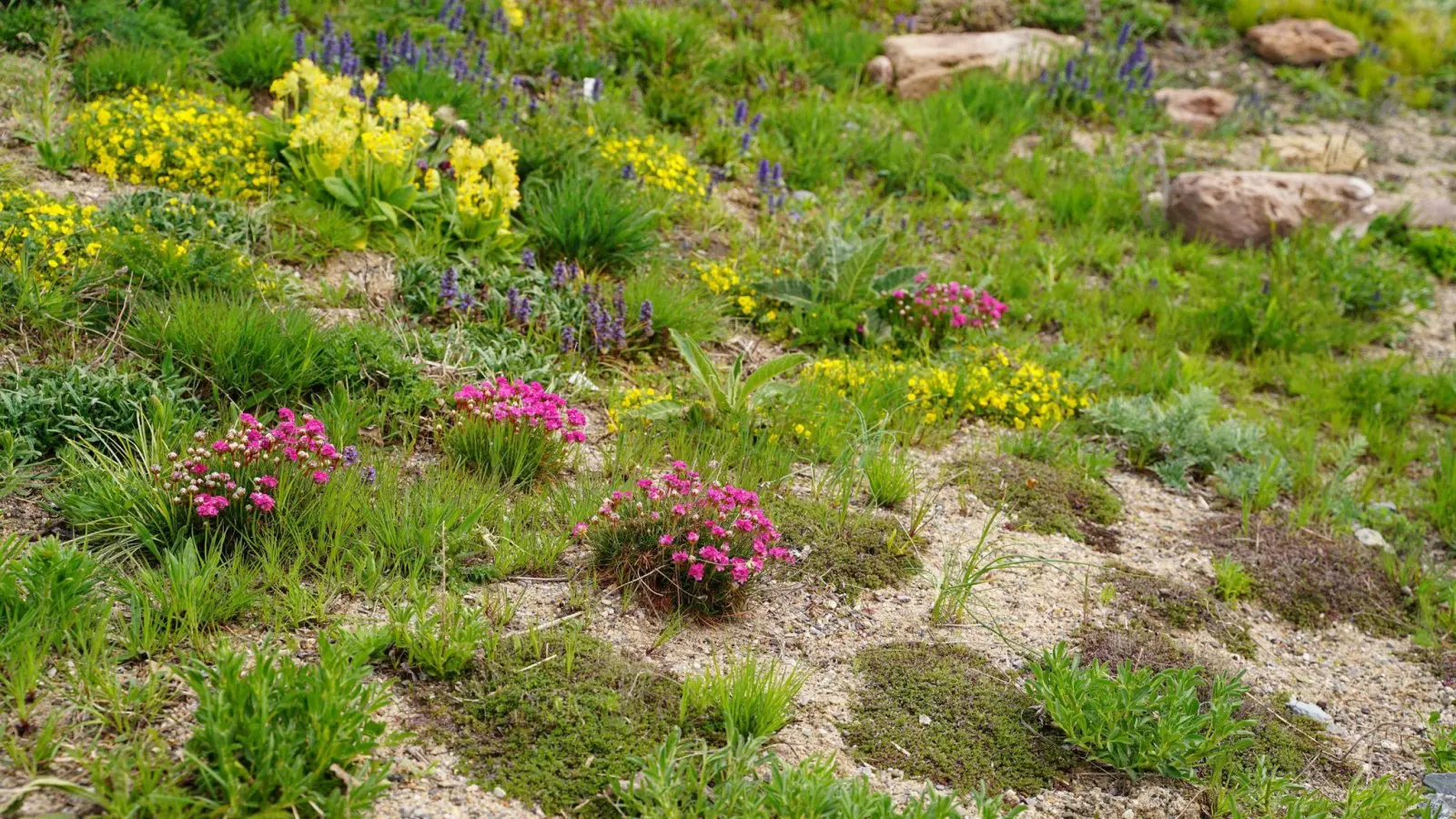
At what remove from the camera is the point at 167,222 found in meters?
5.09

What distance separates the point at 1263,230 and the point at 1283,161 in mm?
1656

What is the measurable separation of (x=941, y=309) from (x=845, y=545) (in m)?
2.13

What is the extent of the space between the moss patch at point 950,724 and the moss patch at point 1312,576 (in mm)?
1650

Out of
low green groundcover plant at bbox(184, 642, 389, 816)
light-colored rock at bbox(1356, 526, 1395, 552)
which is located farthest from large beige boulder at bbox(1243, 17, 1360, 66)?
low green groundcover plant at bbox(184, 642, 389, 816)

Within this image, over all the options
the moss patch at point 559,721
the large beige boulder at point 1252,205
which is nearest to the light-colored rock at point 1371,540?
the large beige boulder at point 1252,205

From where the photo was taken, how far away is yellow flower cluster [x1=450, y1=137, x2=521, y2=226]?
584 centimetres

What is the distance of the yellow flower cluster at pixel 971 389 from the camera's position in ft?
18.2

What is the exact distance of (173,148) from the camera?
18.8ft

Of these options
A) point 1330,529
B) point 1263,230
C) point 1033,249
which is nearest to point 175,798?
point 1330,529

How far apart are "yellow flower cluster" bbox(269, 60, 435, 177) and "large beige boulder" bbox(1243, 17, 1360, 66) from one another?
8441mm

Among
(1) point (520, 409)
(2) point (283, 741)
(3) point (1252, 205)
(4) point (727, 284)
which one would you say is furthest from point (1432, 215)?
(2) point (283, 741)

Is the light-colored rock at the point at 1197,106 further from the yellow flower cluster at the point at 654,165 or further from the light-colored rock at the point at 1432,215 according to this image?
the yellow flower cluster at the point at 654,165

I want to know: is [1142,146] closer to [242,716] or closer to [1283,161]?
[1283,161]

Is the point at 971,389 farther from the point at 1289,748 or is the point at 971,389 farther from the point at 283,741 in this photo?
the point at 283,741
